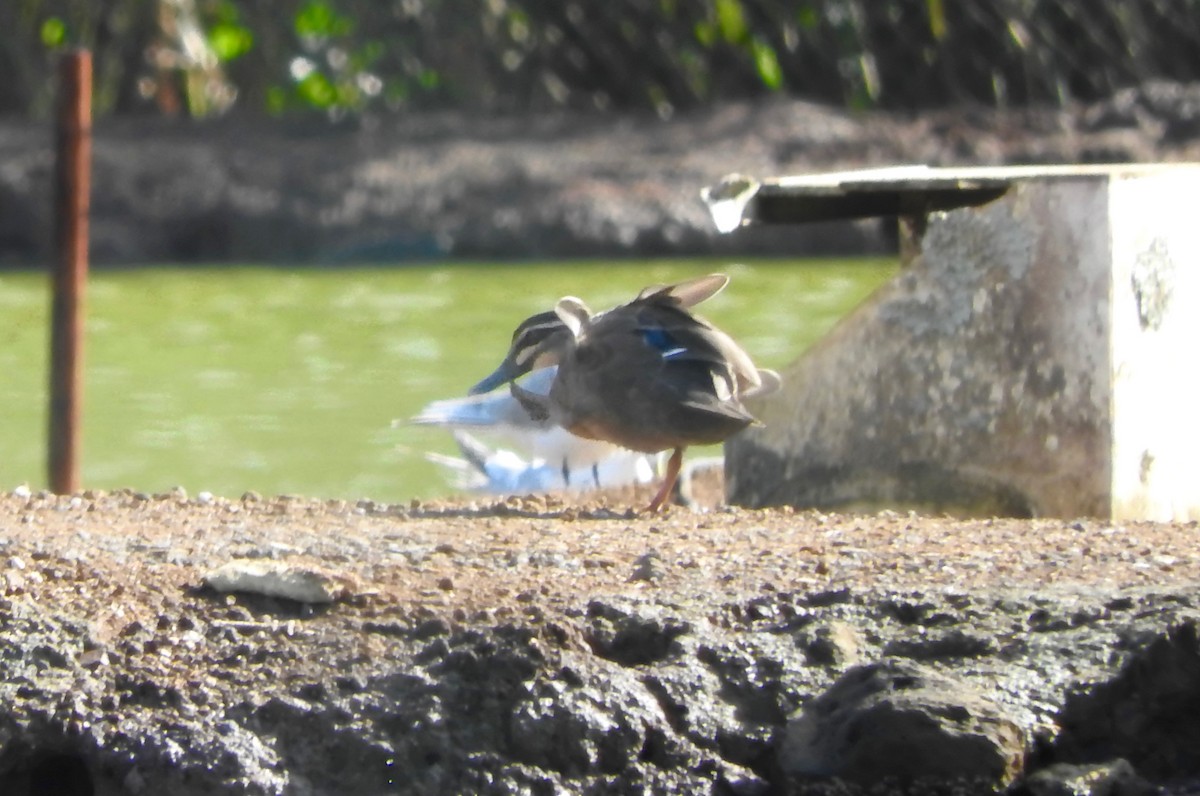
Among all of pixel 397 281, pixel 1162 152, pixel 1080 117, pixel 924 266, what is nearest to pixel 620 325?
pixel 924 266

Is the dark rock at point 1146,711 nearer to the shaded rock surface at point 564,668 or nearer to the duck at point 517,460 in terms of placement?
the shaded rock surface at point 564,668

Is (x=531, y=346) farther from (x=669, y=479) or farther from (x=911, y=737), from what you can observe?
(x=911, y=737)

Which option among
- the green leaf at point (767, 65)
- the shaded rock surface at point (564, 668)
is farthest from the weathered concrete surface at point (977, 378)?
the green leaf at point (767, 65)

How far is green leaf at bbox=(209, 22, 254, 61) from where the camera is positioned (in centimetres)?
1275

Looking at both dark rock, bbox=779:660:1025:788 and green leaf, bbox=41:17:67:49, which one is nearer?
dark rock, bbox=779:660:1025:788

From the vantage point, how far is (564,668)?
2562mm

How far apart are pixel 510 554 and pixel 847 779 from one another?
0.66 metres

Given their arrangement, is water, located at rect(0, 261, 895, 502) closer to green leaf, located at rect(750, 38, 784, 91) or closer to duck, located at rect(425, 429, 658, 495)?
duck, located at rect(425, 429, 658, 495)

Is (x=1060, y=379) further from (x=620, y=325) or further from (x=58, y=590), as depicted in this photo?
(x=58, y=590)

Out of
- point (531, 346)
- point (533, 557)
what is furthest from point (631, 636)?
point (531, 346)

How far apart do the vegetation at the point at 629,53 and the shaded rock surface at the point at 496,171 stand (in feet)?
1.78

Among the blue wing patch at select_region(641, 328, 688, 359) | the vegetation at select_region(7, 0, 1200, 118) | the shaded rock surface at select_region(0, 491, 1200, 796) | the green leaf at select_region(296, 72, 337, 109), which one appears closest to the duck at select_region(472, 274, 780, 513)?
the blue wing patch at select_region(641, 328, 688, 359)

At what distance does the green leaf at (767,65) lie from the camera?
41.1ft

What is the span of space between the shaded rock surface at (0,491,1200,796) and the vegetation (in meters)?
9.31
